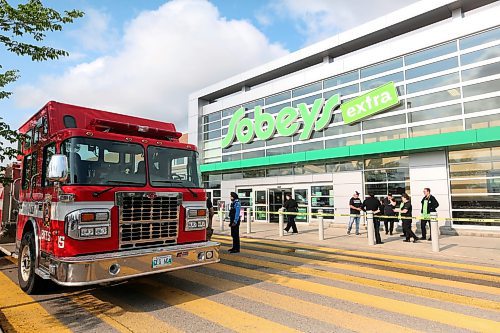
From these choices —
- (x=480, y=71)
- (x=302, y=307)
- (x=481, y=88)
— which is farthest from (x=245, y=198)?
(x=302, y=307)

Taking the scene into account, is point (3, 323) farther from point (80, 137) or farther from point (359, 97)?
point (359, 97)

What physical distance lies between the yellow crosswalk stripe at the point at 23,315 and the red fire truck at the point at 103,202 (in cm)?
28

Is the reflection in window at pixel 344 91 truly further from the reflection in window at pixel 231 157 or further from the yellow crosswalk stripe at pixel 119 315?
the yellow crosswalk stripe at pixel 119 315

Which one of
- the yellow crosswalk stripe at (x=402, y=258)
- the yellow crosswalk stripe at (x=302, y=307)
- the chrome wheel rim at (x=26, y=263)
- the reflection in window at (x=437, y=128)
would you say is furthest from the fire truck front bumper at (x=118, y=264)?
the reflection in window at (x=437, y=128)

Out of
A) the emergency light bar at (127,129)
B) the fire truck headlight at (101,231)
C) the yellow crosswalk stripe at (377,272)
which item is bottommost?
the yellow crosswalk stripe at (377,272)

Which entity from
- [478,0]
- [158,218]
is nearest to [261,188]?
[478,0]

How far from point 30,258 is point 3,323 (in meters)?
1.38

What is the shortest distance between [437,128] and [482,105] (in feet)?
6.07

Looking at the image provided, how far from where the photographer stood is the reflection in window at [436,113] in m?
14.5

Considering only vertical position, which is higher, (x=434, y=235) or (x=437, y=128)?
(x=437, y=128)

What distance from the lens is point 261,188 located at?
73.6 feet

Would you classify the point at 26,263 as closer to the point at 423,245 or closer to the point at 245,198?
the point at 423,245

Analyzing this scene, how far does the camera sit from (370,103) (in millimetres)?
17000

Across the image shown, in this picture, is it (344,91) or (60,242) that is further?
(344,91)
